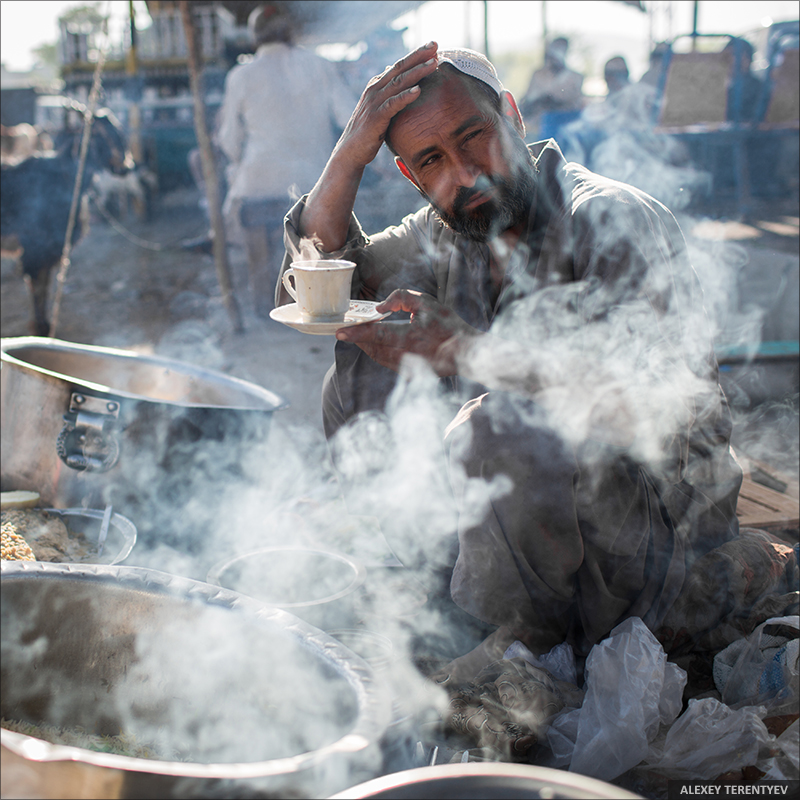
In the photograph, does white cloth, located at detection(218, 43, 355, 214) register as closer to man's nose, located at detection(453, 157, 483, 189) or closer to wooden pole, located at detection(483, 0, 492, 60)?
man's nose, located at detection(453, 157, 483, 189)

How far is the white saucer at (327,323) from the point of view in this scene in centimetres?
175

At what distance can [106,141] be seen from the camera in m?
6.75

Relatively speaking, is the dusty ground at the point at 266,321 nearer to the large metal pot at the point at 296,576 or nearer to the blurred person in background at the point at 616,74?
the large metal pot at the point at 296,576

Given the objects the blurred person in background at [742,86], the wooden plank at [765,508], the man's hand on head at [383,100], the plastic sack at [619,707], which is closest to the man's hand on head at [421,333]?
the man's hand on head at [383,100]

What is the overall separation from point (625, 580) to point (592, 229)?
2.98ft

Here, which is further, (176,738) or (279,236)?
(279,236)

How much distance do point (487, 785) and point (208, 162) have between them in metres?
5.99

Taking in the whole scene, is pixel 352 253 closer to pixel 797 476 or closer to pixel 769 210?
pixel 797 476

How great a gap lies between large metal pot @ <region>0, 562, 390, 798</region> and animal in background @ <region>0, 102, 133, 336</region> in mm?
5156

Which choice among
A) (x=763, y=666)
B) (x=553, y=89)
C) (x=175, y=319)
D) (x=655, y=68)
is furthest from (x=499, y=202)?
(x=655, y=68)

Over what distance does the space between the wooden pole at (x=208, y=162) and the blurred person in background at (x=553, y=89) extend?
5.18 meters

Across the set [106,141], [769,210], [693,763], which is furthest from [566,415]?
[769,210]

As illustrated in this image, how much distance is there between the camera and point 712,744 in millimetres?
1600

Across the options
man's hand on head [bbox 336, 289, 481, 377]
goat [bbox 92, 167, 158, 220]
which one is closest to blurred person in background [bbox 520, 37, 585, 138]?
goat [bbox 92, 167, 158, 220]
